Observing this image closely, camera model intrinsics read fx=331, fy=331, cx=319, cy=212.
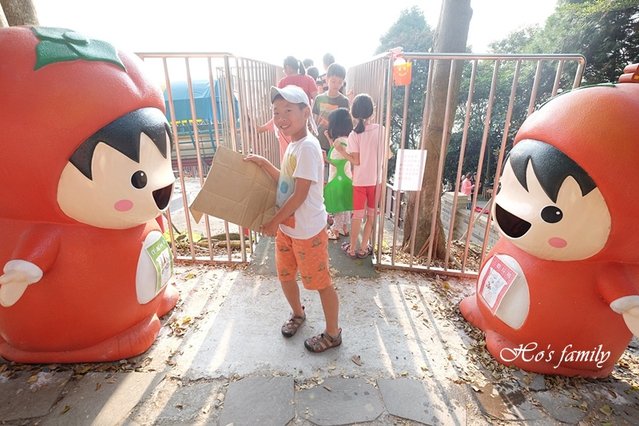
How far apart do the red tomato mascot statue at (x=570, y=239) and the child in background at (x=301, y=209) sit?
45.3 inches

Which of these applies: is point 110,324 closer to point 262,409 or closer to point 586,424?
point 262,409

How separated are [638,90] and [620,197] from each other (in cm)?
59

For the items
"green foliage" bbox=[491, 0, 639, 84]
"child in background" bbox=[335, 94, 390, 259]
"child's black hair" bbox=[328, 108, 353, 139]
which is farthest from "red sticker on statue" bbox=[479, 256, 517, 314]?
"green foliage" bbox=[491, 0, 639, 84]

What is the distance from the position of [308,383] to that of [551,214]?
1.71 metres

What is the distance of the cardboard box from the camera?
201 centimetres

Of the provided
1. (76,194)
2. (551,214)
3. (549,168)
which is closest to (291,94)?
(76,194)

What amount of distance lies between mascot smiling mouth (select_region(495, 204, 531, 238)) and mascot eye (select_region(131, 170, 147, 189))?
7.10 ft

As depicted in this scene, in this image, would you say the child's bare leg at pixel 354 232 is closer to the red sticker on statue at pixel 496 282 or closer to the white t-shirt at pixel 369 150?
the white t-shirt at pixel 369 150

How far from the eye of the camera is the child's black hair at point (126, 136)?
1.69 metres

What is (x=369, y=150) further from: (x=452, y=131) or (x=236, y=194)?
(x=452, y=131)

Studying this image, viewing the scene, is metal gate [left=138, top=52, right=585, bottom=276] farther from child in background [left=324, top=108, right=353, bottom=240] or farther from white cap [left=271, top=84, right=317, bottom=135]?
Result: white cap [left=271, top=84, right=317, bottom=135]

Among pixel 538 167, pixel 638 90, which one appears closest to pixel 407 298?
pixel 538 167

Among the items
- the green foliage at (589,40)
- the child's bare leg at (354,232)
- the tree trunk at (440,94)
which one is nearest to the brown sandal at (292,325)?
the child's bare leg at (354,232)

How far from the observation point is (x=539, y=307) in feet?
6.67
